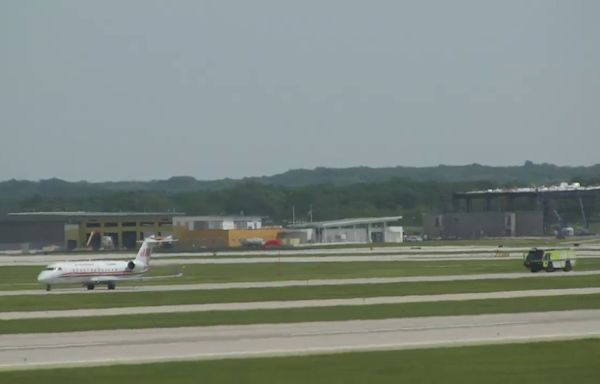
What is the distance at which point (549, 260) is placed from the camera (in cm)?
9312

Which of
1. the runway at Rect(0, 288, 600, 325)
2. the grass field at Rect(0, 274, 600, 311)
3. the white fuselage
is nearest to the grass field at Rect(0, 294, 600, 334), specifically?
the runway at Rect(0, 288, 600, 325)

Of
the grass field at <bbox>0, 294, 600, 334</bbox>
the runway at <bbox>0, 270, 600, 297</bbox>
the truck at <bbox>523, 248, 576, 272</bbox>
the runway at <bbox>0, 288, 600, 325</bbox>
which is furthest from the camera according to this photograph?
the truck at <bbox>523, 248, 576, 272</bbox>

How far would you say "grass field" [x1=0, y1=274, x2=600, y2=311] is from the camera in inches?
2692

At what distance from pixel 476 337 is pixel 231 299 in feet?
83.3

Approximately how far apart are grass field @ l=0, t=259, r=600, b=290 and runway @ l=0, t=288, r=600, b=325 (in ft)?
80.1

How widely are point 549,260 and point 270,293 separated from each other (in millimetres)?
28059

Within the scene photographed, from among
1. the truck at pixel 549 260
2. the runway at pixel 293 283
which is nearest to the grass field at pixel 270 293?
the runway at pixel 293 283

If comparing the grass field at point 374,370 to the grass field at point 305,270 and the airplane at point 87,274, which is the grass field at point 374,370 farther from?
the grass field at point 305,270

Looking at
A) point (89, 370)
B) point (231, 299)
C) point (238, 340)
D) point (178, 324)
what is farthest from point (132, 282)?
point (89, 370)

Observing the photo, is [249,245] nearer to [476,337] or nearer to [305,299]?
[305,299]

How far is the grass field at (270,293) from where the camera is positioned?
68.4 metres

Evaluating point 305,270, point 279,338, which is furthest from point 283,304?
point 305,270

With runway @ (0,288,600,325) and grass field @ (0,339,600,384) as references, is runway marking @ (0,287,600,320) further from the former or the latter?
grass field @ (0,339,600,384)

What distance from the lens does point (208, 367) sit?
123 ft
